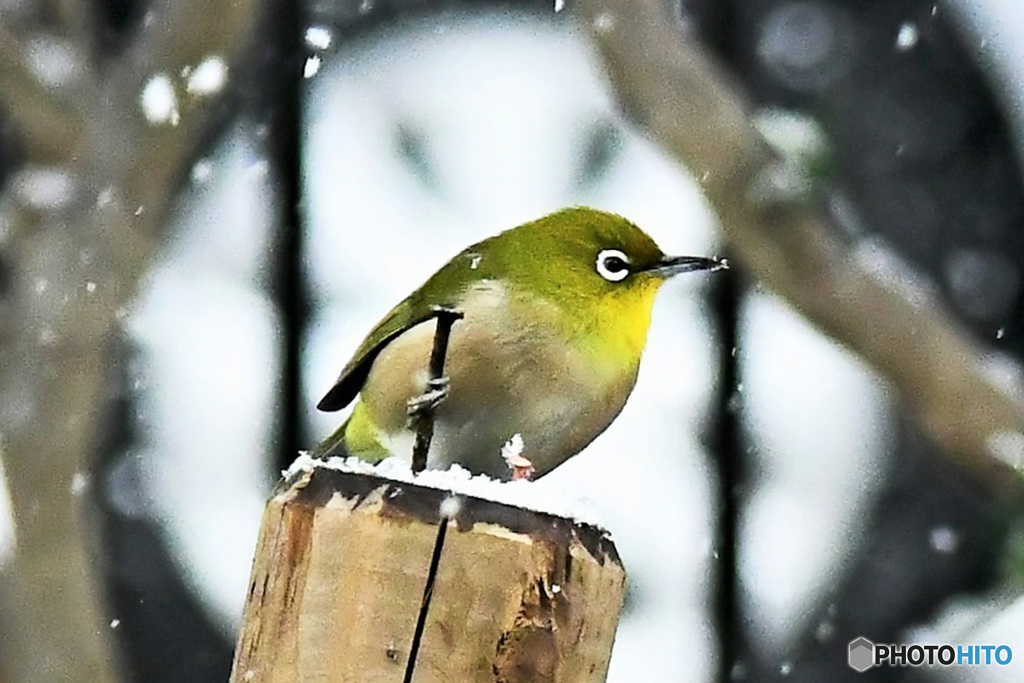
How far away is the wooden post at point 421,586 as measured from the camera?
38 cm

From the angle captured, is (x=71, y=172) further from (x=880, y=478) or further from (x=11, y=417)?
(x=880, y=478)

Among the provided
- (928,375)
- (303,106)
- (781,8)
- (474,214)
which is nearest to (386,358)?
(928,375)

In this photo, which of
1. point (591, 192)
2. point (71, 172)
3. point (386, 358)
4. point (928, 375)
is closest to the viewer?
point (386, 358)

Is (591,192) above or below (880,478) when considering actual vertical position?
above

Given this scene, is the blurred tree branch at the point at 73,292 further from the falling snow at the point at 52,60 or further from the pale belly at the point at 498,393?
the pale belly at the point at 498,393

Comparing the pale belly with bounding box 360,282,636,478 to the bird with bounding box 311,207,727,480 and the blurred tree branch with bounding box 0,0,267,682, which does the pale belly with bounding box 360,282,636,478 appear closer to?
the bird with bounding box 311,207,727,480

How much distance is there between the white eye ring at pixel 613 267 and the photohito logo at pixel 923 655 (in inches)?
32.7

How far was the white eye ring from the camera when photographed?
77 centimetres

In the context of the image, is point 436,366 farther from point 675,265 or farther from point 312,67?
point 312,67

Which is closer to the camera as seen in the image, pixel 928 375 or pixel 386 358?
pixel 386 358

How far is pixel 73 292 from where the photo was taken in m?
1.27

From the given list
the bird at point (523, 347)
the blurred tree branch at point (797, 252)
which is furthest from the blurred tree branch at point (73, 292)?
the bird at point (523, 347)

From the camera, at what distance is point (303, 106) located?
5.06 feet

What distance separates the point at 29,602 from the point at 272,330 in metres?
0.40
